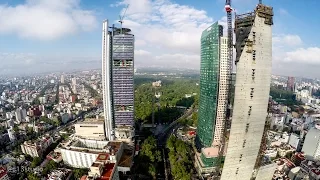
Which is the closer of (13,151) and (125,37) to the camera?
(125,37)

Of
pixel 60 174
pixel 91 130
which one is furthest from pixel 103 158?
pixel 91 130

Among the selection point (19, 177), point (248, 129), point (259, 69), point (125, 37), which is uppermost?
point (125, 37)

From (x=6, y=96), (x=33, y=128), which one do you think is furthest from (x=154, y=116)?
(x=6, y=96)

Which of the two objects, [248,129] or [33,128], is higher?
[248,129]

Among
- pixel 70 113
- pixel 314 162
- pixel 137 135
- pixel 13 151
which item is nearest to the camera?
pixel 314 162

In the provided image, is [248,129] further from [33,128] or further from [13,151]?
[33,128]

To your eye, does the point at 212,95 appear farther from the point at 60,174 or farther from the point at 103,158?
the point at 60,174
